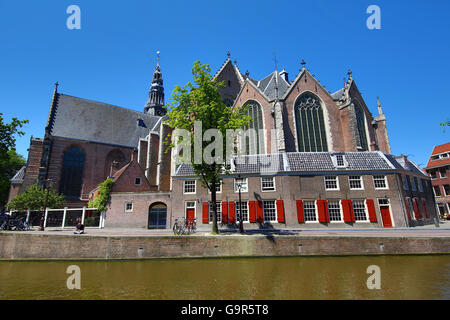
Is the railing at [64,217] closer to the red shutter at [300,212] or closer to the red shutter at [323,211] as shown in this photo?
the red shutter at [300,212]

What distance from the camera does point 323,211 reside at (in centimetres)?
1909

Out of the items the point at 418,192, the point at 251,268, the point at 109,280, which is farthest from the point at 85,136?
the point at 418,192

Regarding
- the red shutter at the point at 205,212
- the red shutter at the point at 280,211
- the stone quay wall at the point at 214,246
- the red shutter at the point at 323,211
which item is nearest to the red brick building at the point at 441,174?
the red shutter at the point at 323,211

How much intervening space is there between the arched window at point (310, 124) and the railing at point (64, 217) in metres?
23.2

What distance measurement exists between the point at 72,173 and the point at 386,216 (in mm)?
37207

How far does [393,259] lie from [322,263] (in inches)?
163

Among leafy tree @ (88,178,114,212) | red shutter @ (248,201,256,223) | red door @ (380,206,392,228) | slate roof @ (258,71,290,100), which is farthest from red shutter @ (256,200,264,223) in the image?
slate roof @ (258,71,290,100)

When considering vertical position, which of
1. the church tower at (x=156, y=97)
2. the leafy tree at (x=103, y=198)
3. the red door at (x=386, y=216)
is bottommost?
the red door at (x=386, y=216)

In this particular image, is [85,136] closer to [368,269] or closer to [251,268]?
[251,268]

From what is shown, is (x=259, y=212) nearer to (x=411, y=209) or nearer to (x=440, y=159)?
(x=411, y=209)

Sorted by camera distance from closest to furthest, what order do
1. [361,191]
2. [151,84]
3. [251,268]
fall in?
[251,268] → [361,191] → [151,84]

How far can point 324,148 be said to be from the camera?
86.0 feet

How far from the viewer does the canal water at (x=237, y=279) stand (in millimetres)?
7023

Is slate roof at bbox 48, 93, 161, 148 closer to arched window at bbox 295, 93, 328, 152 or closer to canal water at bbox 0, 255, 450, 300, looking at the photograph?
canal water at bbox 0, 255, 450, 300
